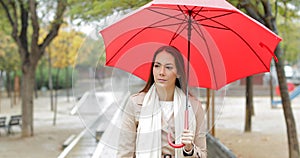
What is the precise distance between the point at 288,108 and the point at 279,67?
78cm

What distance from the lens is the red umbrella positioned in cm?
357

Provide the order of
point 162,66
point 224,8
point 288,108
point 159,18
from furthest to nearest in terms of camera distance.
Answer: point 288,108, point 159,18, point 162,66, point 224,8

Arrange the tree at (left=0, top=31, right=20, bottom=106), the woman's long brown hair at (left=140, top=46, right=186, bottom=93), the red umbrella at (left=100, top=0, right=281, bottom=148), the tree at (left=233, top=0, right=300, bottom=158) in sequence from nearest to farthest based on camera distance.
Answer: the woman's long brown hair at (left=140, top=46, right=186, bottom=93) → the red umbrella at (left=100, top=0, right=281, bottom=148) → the tree at (left=233, top=0, right=300, bottom=158) → the tree at (left=0, top=31, right=20, bottom=106)

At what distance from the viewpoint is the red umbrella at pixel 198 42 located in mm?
3574

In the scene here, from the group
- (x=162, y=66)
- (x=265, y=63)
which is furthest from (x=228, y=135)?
(x=162, y=66)

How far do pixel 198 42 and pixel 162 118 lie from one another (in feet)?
3.48

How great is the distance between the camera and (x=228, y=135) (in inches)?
541

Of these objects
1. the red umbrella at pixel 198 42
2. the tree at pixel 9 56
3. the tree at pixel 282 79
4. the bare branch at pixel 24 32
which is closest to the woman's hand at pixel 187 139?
the red umbrella at pixel 198 42

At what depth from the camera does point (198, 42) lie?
3.98 metres

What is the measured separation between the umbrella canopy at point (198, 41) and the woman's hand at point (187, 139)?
0.69 meters

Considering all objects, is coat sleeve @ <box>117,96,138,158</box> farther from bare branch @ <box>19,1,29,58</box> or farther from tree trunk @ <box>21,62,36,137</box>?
bare branch @ <box>19,1,29,58</box>

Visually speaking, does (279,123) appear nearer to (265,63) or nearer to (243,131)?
(243,131)

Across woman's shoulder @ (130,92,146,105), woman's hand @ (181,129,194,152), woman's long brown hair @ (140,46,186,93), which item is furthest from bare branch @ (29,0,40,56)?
woman's hand @ (181,129,194,152)

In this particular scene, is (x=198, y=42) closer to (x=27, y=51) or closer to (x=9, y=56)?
(x=27, y=51)
